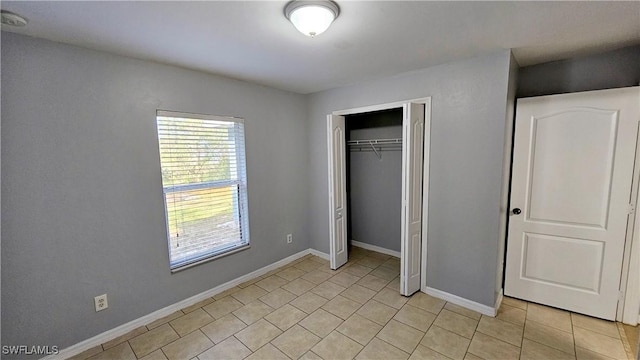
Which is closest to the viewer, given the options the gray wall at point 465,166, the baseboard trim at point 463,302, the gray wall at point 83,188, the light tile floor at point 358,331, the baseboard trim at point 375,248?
the gray wall at point 83,188

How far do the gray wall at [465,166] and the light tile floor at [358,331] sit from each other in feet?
1.26

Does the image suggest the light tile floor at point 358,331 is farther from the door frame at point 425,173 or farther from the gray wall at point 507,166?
the gray wall at point 507,166

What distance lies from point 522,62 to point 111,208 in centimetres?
394

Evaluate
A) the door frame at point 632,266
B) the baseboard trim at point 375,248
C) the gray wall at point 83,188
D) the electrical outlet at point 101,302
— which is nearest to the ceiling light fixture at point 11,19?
the gray wall at point 83,188

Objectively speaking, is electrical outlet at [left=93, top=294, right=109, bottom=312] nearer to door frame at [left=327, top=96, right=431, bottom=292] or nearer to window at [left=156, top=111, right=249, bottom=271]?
window at [left=156, top=111, right=249, bottom=271]

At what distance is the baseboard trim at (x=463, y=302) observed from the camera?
7.88 feet


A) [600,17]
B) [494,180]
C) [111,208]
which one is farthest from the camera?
[494,180]

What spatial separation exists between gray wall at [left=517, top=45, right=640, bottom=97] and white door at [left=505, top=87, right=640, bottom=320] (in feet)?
0.87

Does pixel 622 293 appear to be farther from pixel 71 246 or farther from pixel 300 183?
pixel 71 246

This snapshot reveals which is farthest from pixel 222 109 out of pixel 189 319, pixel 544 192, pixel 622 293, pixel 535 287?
pixel 622 293

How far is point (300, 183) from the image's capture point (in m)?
3.75

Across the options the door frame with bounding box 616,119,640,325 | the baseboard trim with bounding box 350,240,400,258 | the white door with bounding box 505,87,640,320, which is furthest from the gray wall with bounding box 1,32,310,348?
the door frame with bounding box 616,119,640,325

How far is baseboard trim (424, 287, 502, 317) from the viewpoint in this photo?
2.40 meters

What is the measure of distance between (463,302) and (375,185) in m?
1.89
